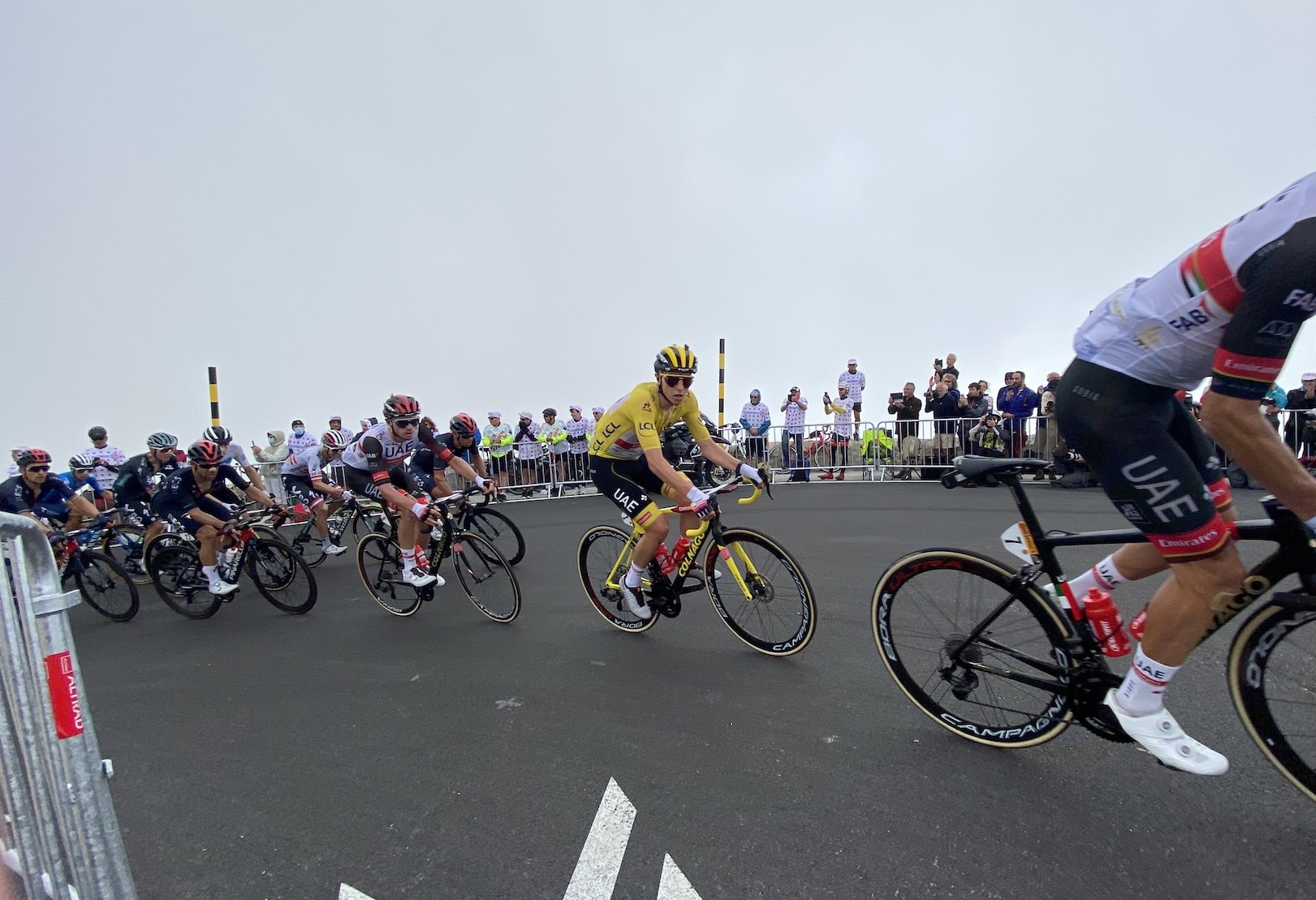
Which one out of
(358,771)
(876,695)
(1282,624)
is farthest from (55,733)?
(1282,624)

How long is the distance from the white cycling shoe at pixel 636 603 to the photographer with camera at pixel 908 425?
9.52 m

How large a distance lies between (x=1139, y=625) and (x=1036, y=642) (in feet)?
1.10

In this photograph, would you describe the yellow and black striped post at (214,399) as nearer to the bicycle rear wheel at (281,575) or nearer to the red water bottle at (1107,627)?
the bicycle rear wheel at (281,575)

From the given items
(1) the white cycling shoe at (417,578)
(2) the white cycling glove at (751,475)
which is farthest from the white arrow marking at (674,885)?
(1) the white cycling shoe at (417,578)

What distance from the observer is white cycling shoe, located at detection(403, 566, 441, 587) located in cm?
510

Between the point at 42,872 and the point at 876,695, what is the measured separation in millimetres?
3091

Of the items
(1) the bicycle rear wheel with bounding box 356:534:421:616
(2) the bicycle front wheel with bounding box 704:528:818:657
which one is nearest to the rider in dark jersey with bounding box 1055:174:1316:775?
(2) the bicycle front wheel with bounding box 704:528:818:657

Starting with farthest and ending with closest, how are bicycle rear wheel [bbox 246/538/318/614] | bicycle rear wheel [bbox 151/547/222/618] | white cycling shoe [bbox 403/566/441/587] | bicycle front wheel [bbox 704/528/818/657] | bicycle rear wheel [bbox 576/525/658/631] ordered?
1. bicycle rear wheel [bbox 151/547/222/618]
2. bicycle rear wheel [bbox 246/538/318/614]
3. white cycling shoe [bbox 403/566/441/587]
4. bicycle rear wheel [bbox 576/525/658/631]
5. bicycle front wheel [bbox 704/528/818/657]

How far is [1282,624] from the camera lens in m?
1.85

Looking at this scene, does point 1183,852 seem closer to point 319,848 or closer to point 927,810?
point 927,810

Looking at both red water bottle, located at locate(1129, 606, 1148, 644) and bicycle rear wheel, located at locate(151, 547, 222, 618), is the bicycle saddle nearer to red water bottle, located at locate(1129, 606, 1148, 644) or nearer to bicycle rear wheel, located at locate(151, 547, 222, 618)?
red water bottle, located at locate(1129, 606, 1148, 644)

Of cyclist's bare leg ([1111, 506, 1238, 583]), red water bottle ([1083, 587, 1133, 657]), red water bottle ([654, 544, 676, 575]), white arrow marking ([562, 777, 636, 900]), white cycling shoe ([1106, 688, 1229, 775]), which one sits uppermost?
cyclist's bare leg ([1111, 506, 1238, 583])

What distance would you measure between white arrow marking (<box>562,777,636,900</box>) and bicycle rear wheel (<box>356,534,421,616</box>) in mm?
3481

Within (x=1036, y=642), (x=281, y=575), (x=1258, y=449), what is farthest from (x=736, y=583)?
(x=281, y=575)
